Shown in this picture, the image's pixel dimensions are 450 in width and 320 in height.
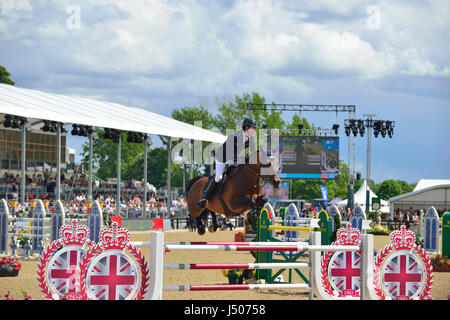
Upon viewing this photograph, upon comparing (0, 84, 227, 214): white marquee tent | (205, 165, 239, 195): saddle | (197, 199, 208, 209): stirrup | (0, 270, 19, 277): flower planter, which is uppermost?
(0, 84, 227, 214): white marquee tent

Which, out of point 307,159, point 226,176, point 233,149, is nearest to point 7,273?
point 226,176

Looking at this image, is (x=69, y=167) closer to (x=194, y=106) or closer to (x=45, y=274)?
(x=194, y=106)

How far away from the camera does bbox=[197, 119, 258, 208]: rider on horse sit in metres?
8.43

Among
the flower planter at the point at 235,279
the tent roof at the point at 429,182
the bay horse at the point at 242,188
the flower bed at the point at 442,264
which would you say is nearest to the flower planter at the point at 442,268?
the flower bed at the point at 442,264

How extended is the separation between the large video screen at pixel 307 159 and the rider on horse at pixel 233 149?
27609mm

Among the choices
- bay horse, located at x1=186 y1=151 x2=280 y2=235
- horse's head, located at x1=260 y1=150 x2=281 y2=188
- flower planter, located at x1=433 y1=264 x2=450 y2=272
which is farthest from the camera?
flower planter, located at x1=433 y1=264 x2=450 y2=272

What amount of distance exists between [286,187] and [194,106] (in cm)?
785

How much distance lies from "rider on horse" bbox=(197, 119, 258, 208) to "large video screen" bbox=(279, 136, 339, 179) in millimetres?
27609

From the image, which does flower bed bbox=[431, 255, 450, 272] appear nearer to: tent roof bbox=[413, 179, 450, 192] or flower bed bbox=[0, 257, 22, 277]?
flower bed bbox=[0, 257, 22, 277]

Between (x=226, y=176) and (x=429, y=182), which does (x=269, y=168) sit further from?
(x=429, y=182)

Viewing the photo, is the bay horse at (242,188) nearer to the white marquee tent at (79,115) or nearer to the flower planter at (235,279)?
the flower planter at (235,279)

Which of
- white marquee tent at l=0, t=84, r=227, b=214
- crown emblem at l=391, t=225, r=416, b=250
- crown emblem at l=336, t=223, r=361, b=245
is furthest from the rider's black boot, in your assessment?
white marquee tent at l=0, t=84, r=227, b=214

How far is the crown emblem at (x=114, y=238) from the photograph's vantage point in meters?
6.03
